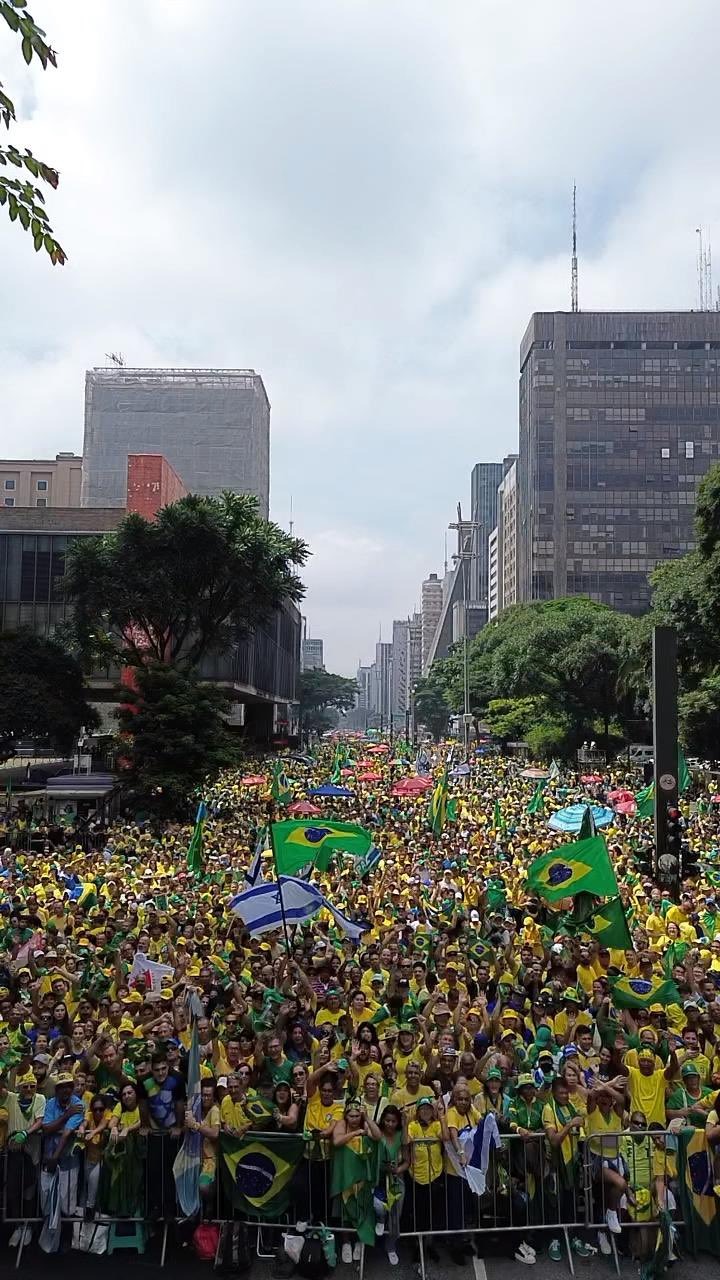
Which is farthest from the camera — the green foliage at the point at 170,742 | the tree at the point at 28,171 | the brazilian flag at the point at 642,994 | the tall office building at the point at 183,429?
the tall office building at the point at 183,429

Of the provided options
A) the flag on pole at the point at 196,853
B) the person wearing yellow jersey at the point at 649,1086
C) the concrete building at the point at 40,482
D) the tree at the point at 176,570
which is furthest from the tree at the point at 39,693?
the concrete building at the point at 40,482

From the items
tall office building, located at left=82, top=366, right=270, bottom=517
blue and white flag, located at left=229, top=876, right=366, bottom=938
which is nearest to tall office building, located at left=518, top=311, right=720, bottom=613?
tall office building, located at left=82, top=366, right=270, bottom=517

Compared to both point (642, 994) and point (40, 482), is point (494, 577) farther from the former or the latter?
point (642, 994)

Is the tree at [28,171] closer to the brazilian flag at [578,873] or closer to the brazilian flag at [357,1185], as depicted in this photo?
the brazilian flag at [357,1185]

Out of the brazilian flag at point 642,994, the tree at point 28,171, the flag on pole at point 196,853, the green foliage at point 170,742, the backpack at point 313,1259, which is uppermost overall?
the tree at point 28,171

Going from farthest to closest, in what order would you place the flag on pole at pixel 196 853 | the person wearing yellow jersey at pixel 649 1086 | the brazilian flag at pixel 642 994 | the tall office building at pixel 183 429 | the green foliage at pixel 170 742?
the tall office building at pixel 183 429
the green foliage at pixel 170 742
the flag on pole at pixel 196 853
the brazilian flag at pixel 642 994
the person wearing yellow jersey at pixel 649 1086

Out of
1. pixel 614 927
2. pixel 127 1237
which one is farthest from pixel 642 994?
pixel 127 1237

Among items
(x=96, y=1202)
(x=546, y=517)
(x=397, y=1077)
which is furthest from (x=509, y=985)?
(x=546, y=517)
